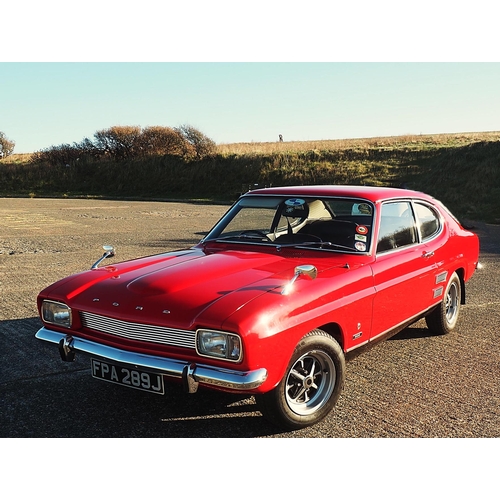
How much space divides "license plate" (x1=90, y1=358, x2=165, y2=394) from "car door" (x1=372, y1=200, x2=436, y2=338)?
68.7 inches

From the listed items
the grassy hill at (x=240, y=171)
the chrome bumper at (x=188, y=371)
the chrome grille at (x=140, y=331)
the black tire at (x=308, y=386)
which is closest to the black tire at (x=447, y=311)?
the black tire at (x=308, y=386)

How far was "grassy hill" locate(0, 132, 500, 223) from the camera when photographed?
3319 cm

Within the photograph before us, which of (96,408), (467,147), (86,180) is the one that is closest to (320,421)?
(96,408)

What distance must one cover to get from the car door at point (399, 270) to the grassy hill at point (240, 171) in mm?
26389

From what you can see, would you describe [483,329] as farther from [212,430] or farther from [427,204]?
[212,430]

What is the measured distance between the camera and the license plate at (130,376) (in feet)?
10.9

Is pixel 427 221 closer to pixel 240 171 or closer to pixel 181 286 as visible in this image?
pixel 181 286

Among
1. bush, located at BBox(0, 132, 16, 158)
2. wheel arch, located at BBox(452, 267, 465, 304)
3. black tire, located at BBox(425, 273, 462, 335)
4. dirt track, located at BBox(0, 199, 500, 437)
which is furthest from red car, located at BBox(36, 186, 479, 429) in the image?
bush, located at BBox(0, 132, 16, 158)

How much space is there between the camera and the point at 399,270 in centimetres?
461

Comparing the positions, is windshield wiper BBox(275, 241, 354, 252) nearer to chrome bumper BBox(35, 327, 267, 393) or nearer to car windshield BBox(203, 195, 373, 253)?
car windshield BBox(203, 195, 373, 253)

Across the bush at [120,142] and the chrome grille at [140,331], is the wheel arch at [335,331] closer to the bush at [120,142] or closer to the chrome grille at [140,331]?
the chrome grille at [140,331]

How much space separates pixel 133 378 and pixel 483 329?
13.4ft

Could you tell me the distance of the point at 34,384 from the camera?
14.0 feet

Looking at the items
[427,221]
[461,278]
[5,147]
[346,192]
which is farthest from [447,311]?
[5,147]
